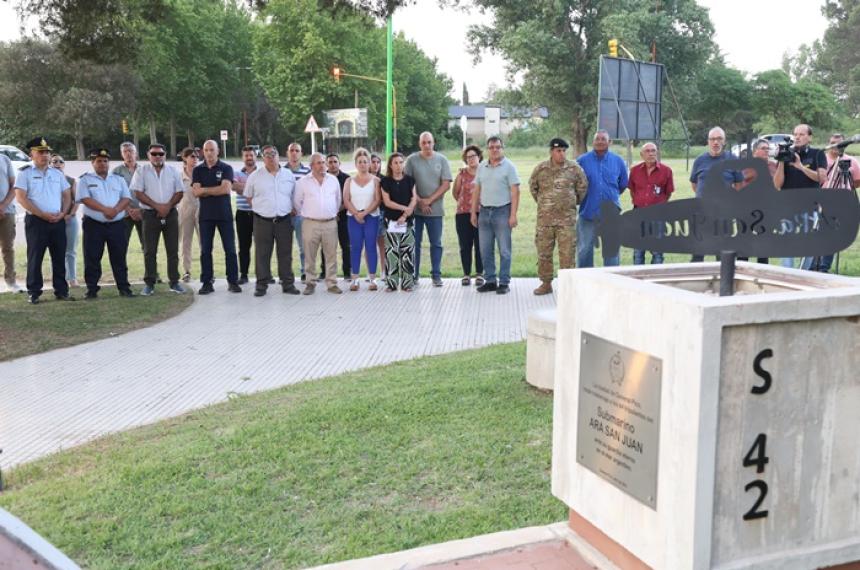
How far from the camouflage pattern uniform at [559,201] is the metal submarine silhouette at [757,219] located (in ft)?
24.1

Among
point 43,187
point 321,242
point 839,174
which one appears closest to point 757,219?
point 839,174

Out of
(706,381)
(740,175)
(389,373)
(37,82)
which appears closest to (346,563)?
(706,381)

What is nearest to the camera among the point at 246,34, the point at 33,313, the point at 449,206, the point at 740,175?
the point at 740,175

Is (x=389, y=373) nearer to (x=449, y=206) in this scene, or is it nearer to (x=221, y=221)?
(x=221, y=221)

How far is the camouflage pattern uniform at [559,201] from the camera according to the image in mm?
10688

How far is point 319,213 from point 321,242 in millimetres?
423

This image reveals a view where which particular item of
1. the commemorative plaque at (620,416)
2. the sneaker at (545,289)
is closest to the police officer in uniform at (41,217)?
the sneaker at (545,289)

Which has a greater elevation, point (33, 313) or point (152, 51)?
point (152, 51)

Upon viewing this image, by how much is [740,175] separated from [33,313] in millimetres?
9120

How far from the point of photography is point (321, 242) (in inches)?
463

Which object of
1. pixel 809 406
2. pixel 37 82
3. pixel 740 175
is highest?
pixel 37 82

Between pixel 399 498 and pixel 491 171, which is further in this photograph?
pixel 491 171

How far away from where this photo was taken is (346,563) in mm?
3463

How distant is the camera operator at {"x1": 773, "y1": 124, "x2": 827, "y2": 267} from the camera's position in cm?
1036
